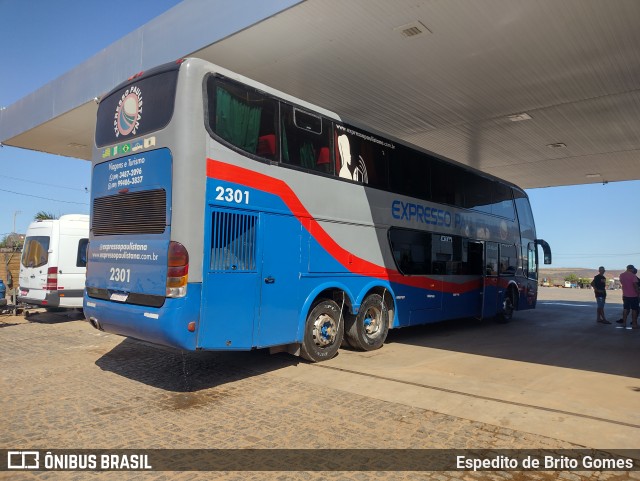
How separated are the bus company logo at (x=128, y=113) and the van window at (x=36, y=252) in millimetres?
6989

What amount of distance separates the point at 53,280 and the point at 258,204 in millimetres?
8276

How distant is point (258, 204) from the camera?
6.32 m

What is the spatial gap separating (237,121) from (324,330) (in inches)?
143

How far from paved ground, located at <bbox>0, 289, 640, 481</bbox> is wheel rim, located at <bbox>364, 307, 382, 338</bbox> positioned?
44cm

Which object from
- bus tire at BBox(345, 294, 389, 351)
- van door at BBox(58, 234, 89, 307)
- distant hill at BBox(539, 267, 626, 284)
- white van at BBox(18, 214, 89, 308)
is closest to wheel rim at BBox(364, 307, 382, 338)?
bus tire at BBox(345, 294, 389, 351)

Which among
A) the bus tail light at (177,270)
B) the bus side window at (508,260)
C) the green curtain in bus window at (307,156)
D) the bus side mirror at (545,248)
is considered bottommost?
the bus tail light at (177,270)

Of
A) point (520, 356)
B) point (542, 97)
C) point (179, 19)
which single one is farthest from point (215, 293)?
point (542, 97)

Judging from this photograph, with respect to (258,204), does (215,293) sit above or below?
below

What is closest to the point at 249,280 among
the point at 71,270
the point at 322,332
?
the point at 322,332

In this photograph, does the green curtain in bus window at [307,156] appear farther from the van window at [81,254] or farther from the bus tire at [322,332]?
the van window at [81,254]

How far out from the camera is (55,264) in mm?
11750

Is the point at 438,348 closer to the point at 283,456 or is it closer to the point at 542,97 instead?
the point at 283,456

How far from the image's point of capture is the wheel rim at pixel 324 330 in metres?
7.43

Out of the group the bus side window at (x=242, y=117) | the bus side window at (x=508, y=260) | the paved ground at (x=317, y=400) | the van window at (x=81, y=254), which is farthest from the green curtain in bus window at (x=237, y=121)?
the bus side window at (x=508, y=260)
